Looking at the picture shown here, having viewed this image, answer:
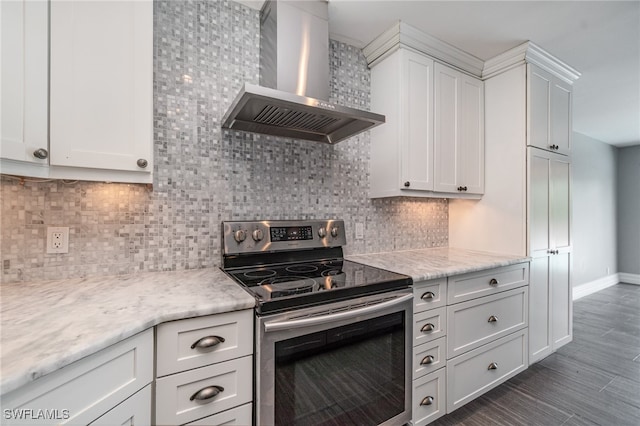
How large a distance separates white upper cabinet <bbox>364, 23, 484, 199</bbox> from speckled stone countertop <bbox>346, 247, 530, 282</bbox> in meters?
0.47

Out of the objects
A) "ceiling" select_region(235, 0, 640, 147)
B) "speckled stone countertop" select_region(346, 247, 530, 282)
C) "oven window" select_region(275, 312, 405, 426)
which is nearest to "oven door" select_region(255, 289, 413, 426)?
"oven window" select_region(275, 312, 405, 426)

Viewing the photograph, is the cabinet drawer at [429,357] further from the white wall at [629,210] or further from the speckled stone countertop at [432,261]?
the white wall at [629,210]

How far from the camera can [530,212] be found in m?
2.20

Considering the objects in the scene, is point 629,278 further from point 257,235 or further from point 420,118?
point 257,235

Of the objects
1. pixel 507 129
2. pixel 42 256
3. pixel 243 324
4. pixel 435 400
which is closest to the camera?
pixel 243 324

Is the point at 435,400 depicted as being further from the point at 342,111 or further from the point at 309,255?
the point at 342,111

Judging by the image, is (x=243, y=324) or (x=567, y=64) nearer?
(x=243, y=324)

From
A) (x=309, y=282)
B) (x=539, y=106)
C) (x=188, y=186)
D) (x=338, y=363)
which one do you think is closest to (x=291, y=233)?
(x=309, y=282)

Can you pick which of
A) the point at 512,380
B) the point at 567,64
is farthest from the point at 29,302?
the point at 567,64

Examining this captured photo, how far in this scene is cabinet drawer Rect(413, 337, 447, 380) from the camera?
159 centimetres

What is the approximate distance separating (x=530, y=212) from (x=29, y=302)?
9.62ft

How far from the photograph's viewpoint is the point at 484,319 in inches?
74.5

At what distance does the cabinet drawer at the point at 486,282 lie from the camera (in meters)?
1.74

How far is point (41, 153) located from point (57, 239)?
0.51 m
